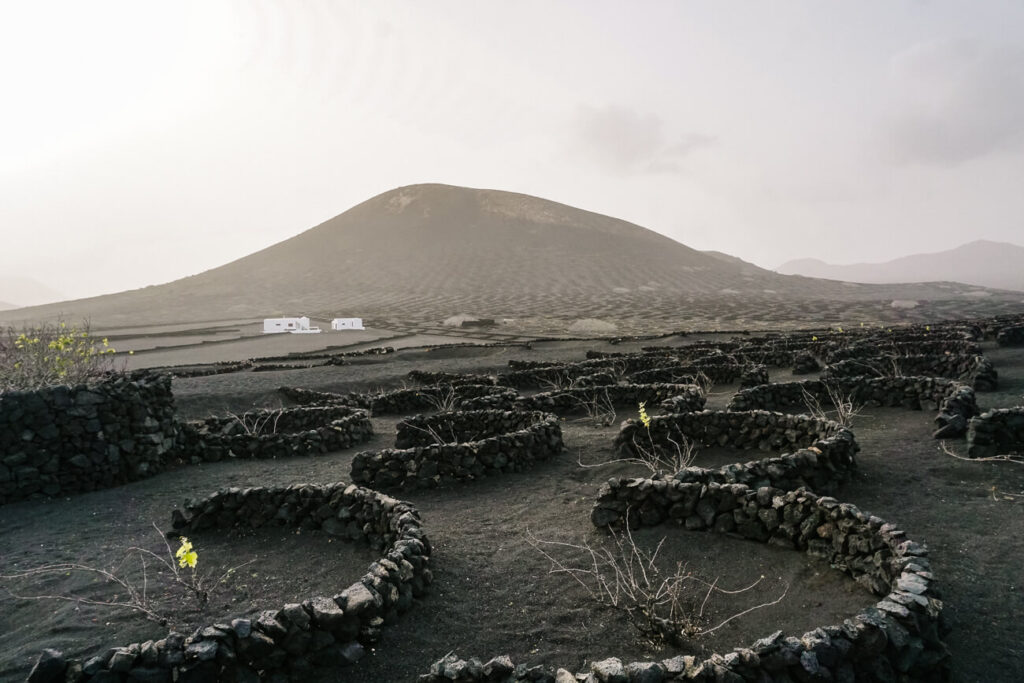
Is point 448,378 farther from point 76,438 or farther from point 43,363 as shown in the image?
point 76,438

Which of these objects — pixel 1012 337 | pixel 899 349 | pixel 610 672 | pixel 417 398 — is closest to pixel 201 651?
pixel 610 672

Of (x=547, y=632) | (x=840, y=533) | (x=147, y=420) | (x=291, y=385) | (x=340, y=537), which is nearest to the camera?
(x=547, y=632)

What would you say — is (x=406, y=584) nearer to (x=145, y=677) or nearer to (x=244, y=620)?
(x=244, y=620)

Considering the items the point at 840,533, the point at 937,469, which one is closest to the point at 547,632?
the point at 840,533

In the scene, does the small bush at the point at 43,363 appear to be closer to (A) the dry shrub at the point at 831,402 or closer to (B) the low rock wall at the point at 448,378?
(B) the low rock wall at the point at 448,378

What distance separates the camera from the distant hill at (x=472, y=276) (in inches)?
3150

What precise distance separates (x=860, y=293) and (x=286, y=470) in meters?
113

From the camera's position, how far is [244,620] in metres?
5.25

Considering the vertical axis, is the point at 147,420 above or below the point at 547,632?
above

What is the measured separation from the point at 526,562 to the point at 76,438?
9218mm

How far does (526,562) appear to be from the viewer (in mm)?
7449

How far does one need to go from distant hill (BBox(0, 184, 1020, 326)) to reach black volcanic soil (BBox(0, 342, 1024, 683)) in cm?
5193

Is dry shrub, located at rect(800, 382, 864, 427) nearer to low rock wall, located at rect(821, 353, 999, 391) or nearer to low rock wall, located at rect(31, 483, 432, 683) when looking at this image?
low rock wall, located at rect(821, 353, 999, 391)

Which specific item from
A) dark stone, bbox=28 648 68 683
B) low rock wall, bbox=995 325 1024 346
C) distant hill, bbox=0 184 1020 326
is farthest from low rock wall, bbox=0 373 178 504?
distant hill, bbox=0 184 1020 326
